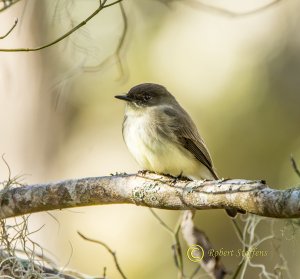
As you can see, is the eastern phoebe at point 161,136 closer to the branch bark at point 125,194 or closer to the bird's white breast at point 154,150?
the bird's white breast at point 154,150

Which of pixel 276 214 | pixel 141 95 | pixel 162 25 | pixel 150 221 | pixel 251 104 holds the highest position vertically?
pixel 162 25

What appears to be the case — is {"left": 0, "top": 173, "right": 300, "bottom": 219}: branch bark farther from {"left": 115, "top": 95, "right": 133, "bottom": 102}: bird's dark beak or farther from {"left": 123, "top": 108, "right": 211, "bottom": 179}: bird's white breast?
{"left": 115, "top": 95, "right": 133, "bottom": 102}: bird's dark beak

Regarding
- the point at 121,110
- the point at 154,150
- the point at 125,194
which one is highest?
the point at 121,110

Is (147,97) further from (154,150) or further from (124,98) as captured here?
(154,150)

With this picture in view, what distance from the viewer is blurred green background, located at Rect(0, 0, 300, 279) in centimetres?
792

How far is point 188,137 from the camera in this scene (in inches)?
221

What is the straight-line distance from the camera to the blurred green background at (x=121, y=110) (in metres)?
7.92

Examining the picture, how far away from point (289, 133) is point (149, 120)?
12.1 feet

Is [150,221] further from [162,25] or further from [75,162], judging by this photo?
[162,25]

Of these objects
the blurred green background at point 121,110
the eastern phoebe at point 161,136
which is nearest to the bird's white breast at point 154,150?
the eastern phoebe at point 161,136

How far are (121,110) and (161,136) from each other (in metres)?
4.17

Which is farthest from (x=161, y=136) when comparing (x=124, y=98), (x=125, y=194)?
(x=125, y=194)

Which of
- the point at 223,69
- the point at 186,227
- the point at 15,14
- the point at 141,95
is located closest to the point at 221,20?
the point at 223,69

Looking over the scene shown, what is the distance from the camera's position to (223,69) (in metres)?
9.95
